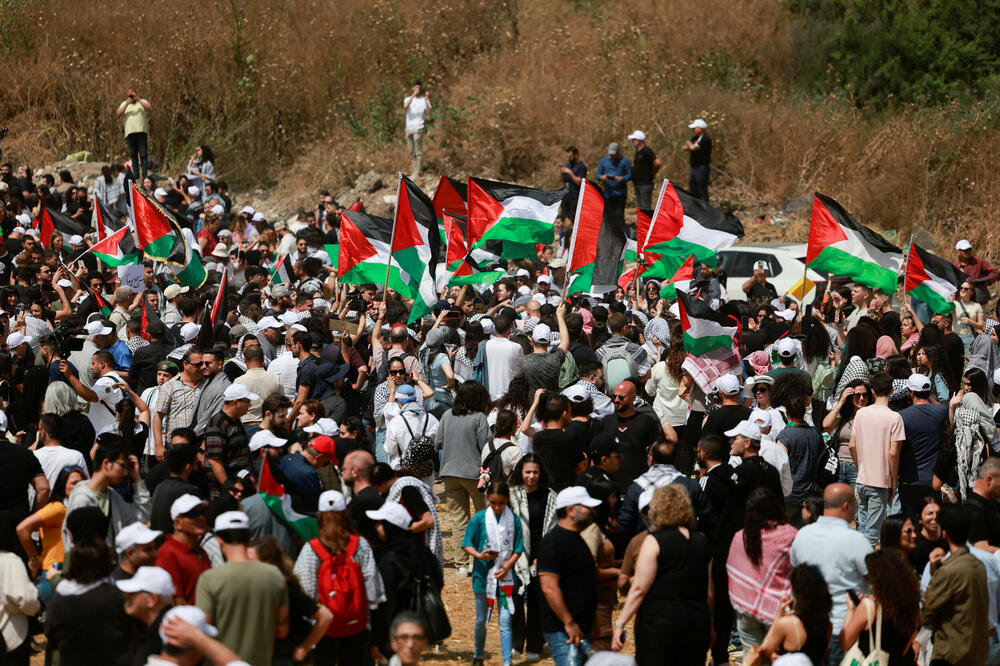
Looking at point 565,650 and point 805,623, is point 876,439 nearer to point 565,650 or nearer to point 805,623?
point 565,650

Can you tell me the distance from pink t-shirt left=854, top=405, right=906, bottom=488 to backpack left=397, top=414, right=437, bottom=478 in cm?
334

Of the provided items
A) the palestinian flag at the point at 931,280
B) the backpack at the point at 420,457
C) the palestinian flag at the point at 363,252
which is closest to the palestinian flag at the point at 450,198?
the palestinian flag at the point at 363,252

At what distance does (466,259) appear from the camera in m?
14.0

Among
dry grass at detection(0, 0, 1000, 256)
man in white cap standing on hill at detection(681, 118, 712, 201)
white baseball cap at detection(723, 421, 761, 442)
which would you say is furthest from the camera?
dry grass at detection(0, 0, 1000, 256)

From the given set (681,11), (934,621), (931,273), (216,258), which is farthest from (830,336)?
(681,11)

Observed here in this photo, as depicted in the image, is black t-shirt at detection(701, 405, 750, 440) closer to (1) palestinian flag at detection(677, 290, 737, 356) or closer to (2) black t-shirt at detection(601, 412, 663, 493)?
(2) black t-shirt at detection(601, 412, 663, 493)

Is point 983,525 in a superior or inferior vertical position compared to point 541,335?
superior

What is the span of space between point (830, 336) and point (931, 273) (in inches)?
55.0

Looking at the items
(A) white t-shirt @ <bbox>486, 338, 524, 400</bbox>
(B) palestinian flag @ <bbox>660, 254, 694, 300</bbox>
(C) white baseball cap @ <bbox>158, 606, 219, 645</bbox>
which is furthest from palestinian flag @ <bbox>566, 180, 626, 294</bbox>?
(C) white baseball cap @ <bbox>158, 606, 219, 645</bbox>

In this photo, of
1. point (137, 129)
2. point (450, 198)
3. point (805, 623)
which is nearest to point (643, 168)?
point (450, 198)

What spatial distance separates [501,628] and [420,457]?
1.94 metres

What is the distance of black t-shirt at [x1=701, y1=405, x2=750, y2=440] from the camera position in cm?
959

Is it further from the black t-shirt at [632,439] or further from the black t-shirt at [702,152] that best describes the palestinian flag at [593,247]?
the black t-shirt at [702,152]

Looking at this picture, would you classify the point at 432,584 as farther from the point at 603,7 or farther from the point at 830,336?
the point at 603,7
